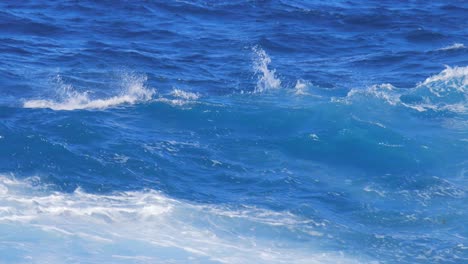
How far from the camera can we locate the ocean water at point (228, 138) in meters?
14.3

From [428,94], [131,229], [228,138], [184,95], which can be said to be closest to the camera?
[131,229]

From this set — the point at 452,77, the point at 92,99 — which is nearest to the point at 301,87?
the point at 452,77

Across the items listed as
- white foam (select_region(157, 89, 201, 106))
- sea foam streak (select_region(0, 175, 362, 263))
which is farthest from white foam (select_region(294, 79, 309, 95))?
sea foam streak (select_region(0, 175, 362, 263))

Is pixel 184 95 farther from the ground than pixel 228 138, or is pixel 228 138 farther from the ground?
pixel 184 95

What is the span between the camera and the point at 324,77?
23.7 m

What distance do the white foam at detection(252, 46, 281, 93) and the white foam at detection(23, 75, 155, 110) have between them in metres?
3.17

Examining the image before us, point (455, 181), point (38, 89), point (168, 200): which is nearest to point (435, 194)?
point (455, 181)

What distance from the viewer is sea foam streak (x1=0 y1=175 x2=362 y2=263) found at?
44.4 ft

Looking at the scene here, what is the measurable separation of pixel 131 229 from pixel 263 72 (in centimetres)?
1028

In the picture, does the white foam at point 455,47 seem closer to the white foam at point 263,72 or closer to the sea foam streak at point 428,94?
the sea foam streak at point 428,94

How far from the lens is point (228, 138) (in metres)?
19.0

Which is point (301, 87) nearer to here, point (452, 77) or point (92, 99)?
point (452, 77)

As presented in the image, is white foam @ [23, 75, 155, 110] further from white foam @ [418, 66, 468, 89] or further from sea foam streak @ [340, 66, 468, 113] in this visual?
white foam @ [418, 66, 468, 89]

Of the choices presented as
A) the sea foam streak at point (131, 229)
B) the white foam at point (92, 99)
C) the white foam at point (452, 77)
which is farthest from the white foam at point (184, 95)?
the white foam at point (452, 77)
